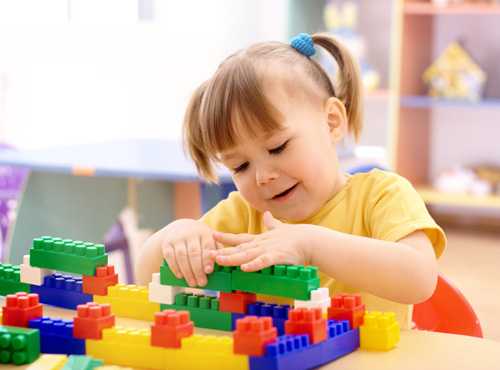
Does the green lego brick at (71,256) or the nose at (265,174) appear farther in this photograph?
the nose at (265,174)

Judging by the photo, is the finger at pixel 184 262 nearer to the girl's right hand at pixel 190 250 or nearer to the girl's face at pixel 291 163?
the girl's right hand at pixel 190 250

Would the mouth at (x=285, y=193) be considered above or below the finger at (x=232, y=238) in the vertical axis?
Result: above

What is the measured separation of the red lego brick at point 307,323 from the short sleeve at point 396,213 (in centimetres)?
35

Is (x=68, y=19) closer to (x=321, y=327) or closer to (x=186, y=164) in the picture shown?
(x=186, y=164)

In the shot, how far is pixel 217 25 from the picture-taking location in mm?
4730

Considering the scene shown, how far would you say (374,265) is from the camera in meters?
1.08

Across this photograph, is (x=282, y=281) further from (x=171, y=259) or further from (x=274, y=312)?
(x=171, y=259)

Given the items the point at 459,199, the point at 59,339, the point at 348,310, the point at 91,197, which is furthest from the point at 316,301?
the point at 459,199

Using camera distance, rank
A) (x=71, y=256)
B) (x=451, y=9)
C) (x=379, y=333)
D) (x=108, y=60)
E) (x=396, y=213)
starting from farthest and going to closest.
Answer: (x=108, y=60)
(x=451, y=9)
(x=396, y=213)
(x=71, y=256)
(x=379, y=333)

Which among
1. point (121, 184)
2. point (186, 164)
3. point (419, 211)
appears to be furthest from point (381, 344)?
point (121, 184)

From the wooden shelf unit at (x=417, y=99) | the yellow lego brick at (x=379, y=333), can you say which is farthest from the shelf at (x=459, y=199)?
the yellow lego brick at (x=379, y=333)

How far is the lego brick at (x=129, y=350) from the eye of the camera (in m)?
0.85

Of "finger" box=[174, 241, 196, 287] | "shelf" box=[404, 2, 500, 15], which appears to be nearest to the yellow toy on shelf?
"shelf" box=[404, 2, 500, 15]

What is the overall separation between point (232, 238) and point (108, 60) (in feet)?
11.5
